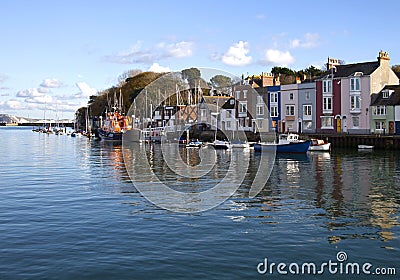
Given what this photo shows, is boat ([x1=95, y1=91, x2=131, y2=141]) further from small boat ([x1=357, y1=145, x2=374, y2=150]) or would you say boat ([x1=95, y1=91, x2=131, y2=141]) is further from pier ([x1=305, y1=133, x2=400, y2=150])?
small boat ([x1=357, y1=145, x2=374, y2=150])

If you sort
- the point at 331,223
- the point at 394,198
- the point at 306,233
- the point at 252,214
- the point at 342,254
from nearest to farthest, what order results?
1. the point at 342,254
2. the point at 306,233
3. the point at 331,223
4. the point at 252,214
5. the point at 394,198

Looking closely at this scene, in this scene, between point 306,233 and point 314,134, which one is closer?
point 306,233

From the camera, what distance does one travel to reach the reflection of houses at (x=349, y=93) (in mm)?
66938

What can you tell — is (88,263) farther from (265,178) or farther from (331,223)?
(265,178)

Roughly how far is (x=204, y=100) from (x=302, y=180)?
60803 mm

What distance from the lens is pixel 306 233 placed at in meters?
16.9

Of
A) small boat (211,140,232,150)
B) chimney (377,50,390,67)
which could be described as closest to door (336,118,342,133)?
chimney (377,50,390,67)

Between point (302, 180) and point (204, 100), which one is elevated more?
point (204, 100)

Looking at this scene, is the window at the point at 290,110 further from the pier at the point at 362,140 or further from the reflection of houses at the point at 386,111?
the reflection of houses at the point at 386,111

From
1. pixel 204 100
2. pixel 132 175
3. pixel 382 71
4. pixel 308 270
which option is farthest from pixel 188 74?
pixel 308 270

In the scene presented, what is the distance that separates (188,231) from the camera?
1739 centimetres

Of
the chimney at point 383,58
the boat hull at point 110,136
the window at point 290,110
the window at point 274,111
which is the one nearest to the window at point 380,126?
the chimney at point 383,58

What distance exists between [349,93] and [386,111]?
636cm

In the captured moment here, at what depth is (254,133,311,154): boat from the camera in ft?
183
